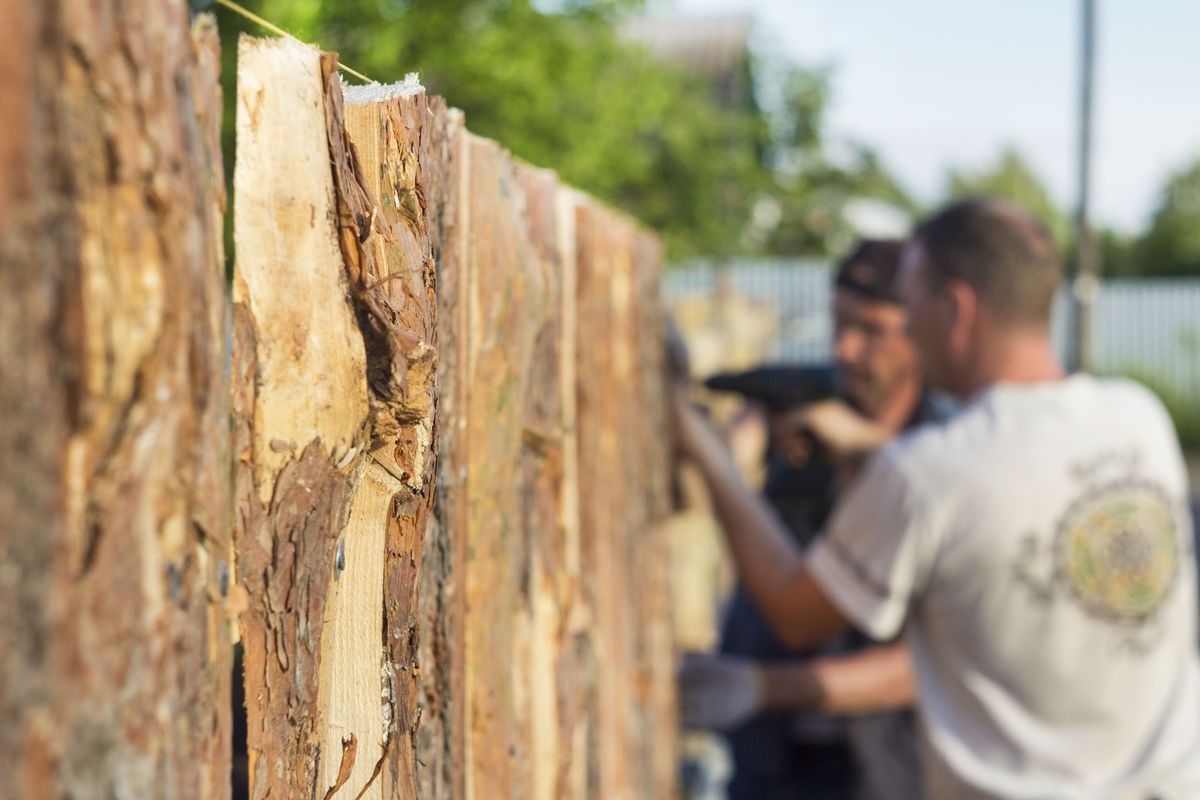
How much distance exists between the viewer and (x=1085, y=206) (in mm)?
13062

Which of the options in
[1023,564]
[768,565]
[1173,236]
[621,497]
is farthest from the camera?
[1173,236]

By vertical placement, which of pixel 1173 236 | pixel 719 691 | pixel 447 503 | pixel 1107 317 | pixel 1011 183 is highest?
pixel 1011 183

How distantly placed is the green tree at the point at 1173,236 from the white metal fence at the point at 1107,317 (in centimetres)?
887

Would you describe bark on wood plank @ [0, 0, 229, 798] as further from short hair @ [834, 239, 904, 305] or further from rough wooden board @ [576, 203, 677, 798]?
short hair @ [834, 239, 904, 305]

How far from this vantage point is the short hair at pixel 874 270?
12.2ft

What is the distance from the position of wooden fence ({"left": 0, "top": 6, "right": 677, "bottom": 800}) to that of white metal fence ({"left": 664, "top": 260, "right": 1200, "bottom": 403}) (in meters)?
18.0

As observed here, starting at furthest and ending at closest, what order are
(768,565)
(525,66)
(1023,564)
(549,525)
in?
(525,66) → (768,565) → (1023,564) → (549,525)

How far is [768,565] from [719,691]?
0.53 meters

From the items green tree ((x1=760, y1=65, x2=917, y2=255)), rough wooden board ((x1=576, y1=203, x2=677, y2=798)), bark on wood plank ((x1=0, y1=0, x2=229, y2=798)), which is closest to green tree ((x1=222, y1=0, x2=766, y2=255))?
rough wooden board ((x1=576, y1=203, x2=677, y2=798))

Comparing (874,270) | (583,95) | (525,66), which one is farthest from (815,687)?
(583,95)

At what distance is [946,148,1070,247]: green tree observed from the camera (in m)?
46.5

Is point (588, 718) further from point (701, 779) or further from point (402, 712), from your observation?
point (701, 779)

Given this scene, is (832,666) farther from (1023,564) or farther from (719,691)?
(1023,564)

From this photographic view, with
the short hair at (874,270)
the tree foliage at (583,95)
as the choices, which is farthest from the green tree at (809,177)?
the short hair at (874,270)
